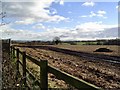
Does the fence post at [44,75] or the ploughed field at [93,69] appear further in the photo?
the ploughed field at [93,69]

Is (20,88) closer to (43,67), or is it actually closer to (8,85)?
(8,85)

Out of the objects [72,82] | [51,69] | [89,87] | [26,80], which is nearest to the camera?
[89,87]

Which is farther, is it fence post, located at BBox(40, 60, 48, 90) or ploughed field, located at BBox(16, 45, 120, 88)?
ploughed field, located at BBox(16, 45, 120, 88)

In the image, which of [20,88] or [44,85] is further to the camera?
[20,88]

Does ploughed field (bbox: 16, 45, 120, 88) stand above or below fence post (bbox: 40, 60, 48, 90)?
below

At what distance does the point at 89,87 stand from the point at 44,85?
212 centimetres

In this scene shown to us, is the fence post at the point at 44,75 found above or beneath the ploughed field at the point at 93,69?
above

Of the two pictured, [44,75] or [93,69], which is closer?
[44,75]

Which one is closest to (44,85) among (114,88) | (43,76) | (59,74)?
(43,76)

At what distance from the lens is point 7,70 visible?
8.95m

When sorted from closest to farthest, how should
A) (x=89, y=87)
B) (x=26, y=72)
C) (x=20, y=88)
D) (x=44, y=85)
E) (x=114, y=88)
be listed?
(x=89, y=87), (x=44, y=85), (x=20, y=88), (x=26, y=72), (x=114, y=88)

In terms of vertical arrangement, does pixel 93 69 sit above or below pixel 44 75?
below

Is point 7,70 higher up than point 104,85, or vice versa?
point 7,70

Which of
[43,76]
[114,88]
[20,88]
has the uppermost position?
[43,76]
